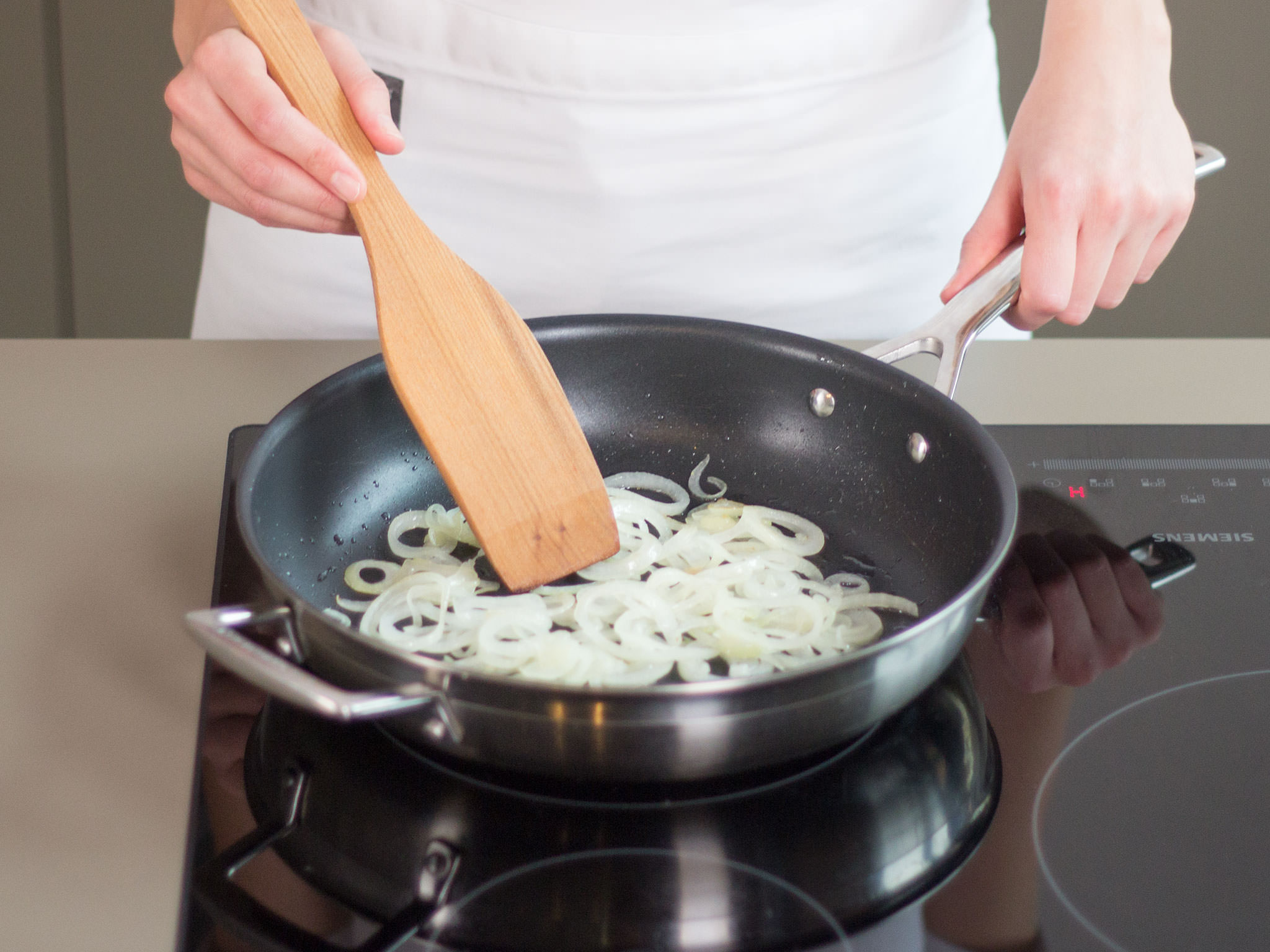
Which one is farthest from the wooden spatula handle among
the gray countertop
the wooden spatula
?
the gray countertop

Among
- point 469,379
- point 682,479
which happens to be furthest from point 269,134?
point 682,479

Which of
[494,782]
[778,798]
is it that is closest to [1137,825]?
[778,798]

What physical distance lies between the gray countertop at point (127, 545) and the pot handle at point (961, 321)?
125 millimetres

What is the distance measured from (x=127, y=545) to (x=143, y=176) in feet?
4.95

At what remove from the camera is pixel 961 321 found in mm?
798

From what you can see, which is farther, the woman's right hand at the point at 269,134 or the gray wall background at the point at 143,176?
the gray wall background at the point at 143,176

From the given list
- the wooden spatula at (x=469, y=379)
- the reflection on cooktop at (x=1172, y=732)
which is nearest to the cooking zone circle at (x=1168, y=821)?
the reflection on cooktop at (x=1172, y=732)

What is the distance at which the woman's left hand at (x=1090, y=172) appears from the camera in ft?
2.68

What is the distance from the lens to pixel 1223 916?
50 centimetres

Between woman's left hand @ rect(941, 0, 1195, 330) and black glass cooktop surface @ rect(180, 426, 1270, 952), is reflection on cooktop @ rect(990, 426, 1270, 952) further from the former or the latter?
woman's left hand @ rect(941, 0, 1195, 330)

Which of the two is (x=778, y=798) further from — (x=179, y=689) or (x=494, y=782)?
(x=179, y=689)

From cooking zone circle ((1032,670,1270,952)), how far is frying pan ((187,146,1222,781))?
91mm

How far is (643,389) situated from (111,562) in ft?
1.23

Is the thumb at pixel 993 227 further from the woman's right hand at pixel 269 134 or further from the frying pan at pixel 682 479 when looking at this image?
the woman's right hand at pixel 269 134
